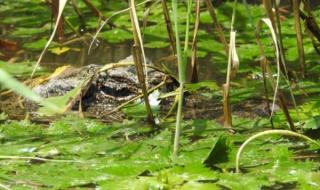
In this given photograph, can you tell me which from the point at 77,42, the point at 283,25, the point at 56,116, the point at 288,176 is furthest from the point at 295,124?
the point at 77,42

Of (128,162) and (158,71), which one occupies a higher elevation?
(158,71)

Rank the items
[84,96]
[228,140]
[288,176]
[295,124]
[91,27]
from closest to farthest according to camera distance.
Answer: [288,176] < [228,140] < [295,124] < [84,96] < [91,27]

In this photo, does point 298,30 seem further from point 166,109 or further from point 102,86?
point 102,86

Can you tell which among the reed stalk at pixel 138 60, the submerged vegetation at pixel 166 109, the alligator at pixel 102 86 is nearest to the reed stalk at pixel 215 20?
the submerged vegetation at pixel 166 109

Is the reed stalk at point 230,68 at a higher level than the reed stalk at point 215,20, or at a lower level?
lower

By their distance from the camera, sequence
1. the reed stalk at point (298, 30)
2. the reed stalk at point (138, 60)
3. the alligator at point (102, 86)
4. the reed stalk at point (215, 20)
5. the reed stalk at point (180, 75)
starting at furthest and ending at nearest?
the alligator at point (102, 86) → the reed stalk at point (298, 30) → the reed stalk at point (215, 20) → the reed stalk at point (138, 60) → the reed stalk at point (180, 75)

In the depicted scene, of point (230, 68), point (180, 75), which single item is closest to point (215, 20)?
point (230, 68)

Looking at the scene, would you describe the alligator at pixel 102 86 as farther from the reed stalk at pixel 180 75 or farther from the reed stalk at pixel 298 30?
the reed stalk at pixel 180 75

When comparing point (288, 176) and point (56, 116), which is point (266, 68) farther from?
point (56, 116)
